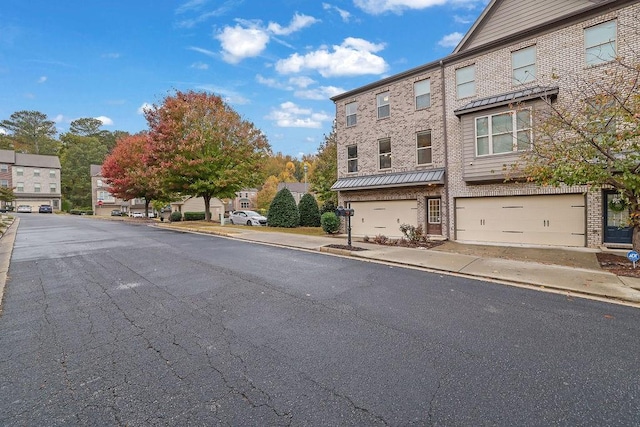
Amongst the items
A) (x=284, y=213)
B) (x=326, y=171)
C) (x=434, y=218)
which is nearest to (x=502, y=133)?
(x=434, y=218)

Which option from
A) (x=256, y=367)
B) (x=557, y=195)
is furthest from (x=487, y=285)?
(x=557, y=195)

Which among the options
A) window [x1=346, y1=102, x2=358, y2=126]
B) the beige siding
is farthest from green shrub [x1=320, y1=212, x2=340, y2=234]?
the beige siding

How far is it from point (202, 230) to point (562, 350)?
18.6 metres

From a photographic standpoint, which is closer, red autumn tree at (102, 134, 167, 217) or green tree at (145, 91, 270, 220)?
green tree at (145, 91, 270, 220)

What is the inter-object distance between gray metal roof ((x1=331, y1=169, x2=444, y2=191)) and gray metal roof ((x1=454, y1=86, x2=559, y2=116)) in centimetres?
286

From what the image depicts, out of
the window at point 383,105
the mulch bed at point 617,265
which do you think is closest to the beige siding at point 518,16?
the window at point 383,105

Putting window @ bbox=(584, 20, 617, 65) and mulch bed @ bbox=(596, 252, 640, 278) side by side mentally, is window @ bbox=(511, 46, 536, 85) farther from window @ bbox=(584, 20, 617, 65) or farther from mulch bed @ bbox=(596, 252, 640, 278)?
mulch bed @ bbox=(596, 252, 640, 278)

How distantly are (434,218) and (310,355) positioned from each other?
515 inches

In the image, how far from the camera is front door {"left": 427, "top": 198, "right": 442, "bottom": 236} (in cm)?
1516

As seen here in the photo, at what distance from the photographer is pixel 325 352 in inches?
147

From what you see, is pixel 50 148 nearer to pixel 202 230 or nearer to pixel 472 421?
pixel 202 230

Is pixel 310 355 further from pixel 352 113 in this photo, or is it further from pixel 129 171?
pixel 129 171

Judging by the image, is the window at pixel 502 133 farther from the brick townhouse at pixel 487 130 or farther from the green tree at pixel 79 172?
the green tree at pixel 79 172

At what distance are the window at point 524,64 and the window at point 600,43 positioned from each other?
5.36 ft
